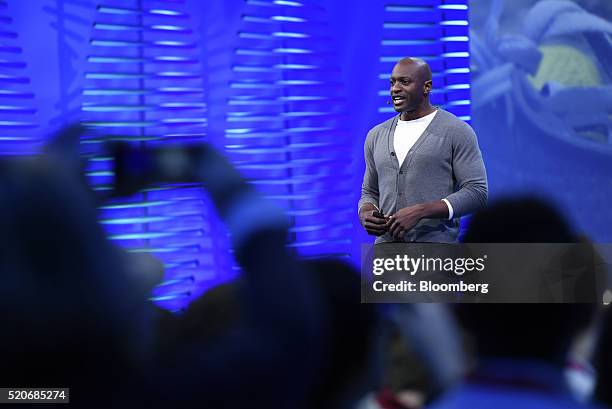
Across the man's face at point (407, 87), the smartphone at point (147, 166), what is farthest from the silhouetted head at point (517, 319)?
the smartphone at point (147, 166)

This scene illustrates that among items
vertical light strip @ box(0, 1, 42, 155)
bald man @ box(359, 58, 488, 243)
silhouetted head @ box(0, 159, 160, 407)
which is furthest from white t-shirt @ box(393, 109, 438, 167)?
vertical light strip @ box(0, 1, 42, 155)

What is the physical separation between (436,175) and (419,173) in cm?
6

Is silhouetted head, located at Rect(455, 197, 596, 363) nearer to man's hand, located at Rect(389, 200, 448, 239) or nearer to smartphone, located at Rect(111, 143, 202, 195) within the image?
man's hand, located at Rect(389, 200, 448, 239)

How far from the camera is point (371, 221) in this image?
8.71 ft

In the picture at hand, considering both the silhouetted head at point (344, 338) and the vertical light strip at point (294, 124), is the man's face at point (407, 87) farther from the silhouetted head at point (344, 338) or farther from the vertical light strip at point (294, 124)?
the silhouetted head at point (344, 338)

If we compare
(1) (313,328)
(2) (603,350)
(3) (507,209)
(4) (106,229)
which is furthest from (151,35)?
(2) (603,350)

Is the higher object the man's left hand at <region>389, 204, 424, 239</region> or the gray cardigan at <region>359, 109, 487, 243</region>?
the gray cardigan at <region>359, 109, 487, 243</region>

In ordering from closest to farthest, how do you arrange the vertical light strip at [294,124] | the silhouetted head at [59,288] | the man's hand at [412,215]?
the silhouetted head at [59,288]
the man's hand at [412,215]
the vertical light strip at [294,124]

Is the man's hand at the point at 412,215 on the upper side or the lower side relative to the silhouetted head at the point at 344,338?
upper

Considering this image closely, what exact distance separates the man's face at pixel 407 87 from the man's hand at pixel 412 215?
345 millimetres

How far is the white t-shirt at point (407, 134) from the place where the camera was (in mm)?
2617

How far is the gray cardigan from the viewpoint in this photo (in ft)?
8.50
